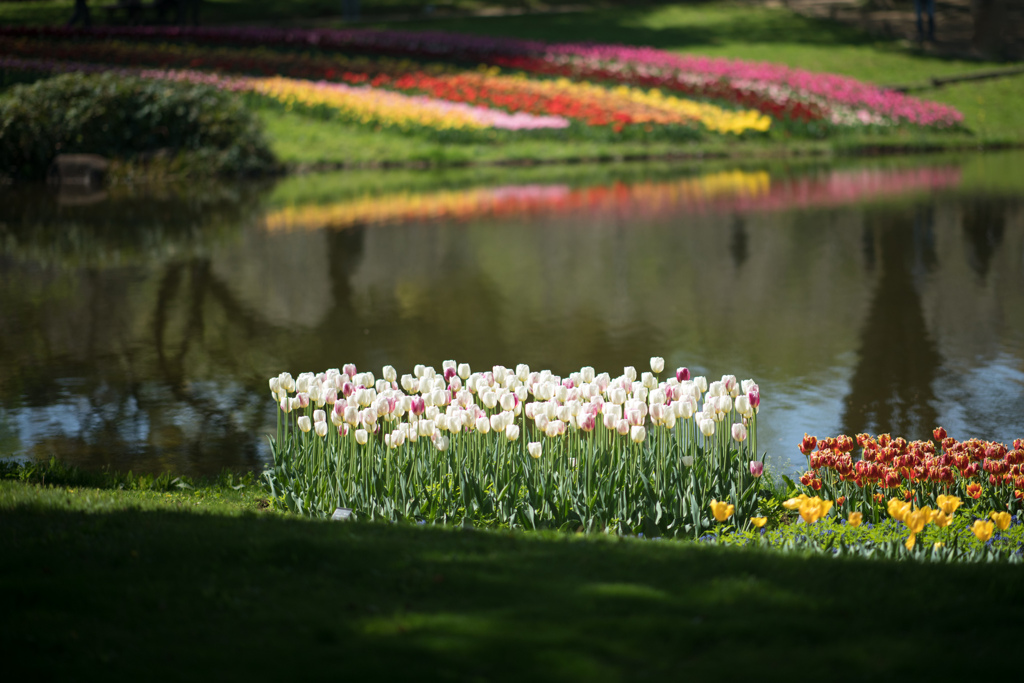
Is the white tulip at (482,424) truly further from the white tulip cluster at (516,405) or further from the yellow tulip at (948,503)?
the yellow tulip at (948,503)

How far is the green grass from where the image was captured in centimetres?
310

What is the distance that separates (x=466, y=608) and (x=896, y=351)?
678 centimetres

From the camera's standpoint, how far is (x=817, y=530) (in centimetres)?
479

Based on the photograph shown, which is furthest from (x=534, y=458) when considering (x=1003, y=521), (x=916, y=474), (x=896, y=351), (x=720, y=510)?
(x=896, y=351)

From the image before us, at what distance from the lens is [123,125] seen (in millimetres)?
22781

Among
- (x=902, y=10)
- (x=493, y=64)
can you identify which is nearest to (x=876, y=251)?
(x=493, y=64)

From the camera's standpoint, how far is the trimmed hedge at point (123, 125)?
73.5 feet

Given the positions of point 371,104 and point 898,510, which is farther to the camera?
point 371,104

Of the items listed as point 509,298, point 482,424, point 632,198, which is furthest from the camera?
point 632,198

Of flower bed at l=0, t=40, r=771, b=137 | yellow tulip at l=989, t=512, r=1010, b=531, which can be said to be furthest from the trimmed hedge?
yellow tulip at l=989, t=512, r=1010, b=531

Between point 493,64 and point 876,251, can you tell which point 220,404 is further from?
point 493,64

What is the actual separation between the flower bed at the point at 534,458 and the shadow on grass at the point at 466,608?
0.89 m

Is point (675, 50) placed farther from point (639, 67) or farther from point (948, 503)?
point (948, 503)

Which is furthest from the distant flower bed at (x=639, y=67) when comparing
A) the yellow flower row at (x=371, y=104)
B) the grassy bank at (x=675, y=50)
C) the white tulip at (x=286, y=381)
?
the white tulip at (x=286, y=381)
